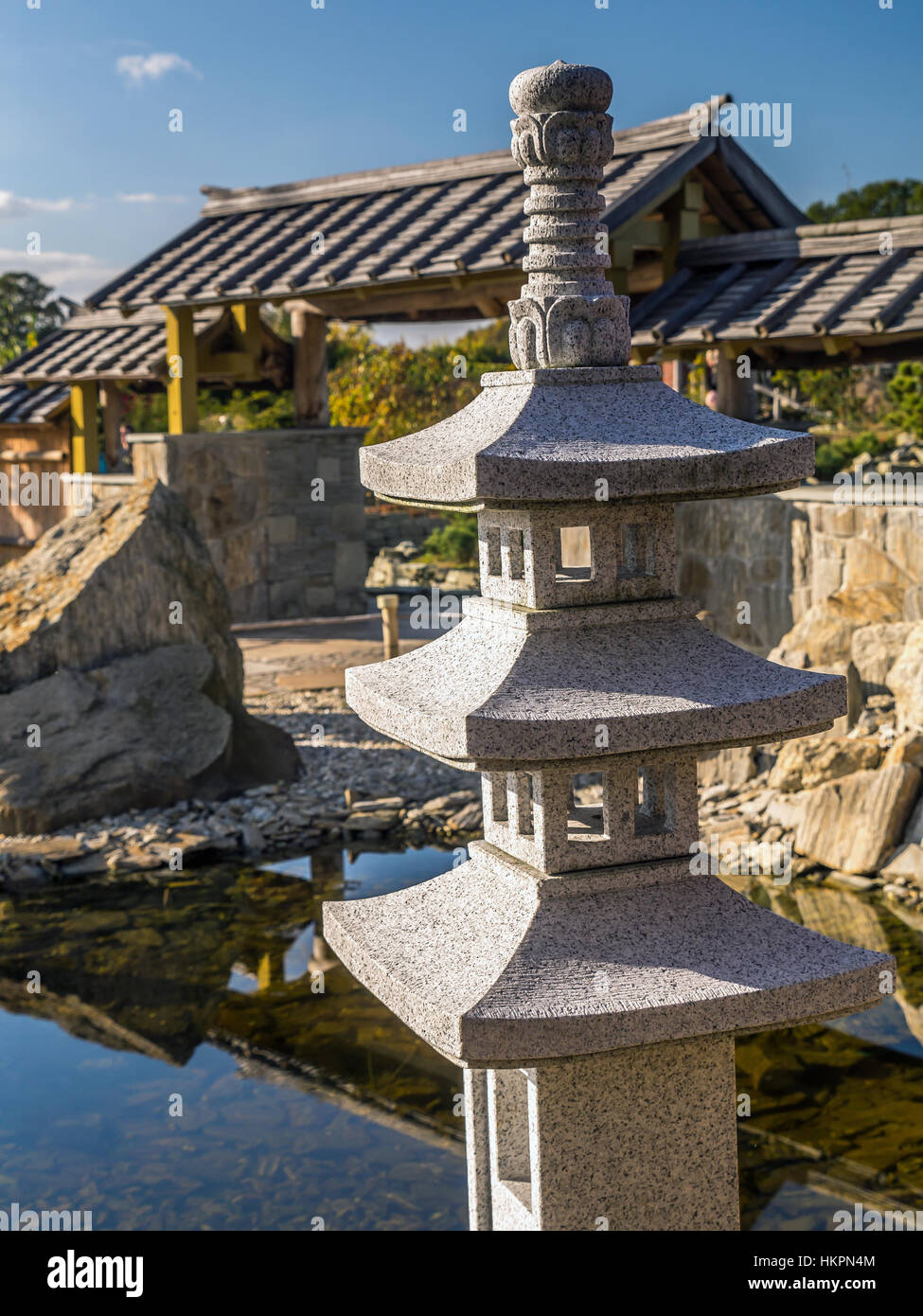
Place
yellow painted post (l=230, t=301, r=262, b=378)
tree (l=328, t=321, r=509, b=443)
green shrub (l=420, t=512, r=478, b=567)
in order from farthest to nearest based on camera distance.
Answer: tree (l=328, t=321, r=509, b=443) < green shrub (l=420, t=512, r=478, b=567) < yellow painted post (l=230, t=301, r=262, b=378)

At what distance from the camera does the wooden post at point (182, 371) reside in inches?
687

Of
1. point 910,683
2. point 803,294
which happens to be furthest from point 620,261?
point 910,683

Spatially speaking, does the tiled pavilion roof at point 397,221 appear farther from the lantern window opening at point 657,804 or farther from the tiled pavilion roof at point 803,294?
the lantern window opening at point 657,804

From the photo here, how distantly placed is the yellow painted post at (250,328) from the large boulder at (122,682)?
5.34 m

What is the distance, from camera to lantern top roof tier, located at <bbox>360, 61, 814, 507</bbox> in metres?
4.43

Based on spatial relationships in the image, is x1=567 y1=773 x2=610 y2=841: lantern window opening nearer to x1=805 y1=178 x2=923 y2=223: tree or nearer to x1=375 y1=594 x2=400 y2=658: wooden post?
x1=375 y1=594 x2=400 y2=658: wooden post

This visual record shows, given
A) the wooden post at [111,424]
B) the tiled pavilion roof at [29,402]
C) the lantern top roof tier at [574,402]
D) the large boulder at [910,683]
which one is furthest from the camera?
the wooden post at [111,424]

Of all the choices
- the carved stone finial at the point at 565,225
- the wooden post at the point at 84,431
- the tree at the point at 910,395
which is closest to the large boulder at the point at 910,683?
the carved stone finial at the point at 565,225

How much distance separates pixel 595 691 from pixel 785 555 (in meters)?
8.45

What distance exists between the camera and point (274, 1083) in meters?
7.96

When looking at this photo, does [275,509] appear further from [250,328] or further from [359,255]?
[359,255]

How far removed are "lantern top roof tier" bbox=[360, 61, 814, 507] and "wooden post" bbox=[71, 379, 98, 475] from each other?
16535 mm

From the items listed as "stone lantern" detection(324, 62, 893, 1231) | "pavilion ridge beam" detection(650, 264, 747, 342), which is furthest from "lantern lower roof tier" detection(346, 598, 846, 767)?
"pavilion ridge beam" detection(650, 264, 747, 342)

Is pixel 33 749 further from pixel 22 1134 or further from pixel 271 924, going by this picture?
pixel 22 1134
